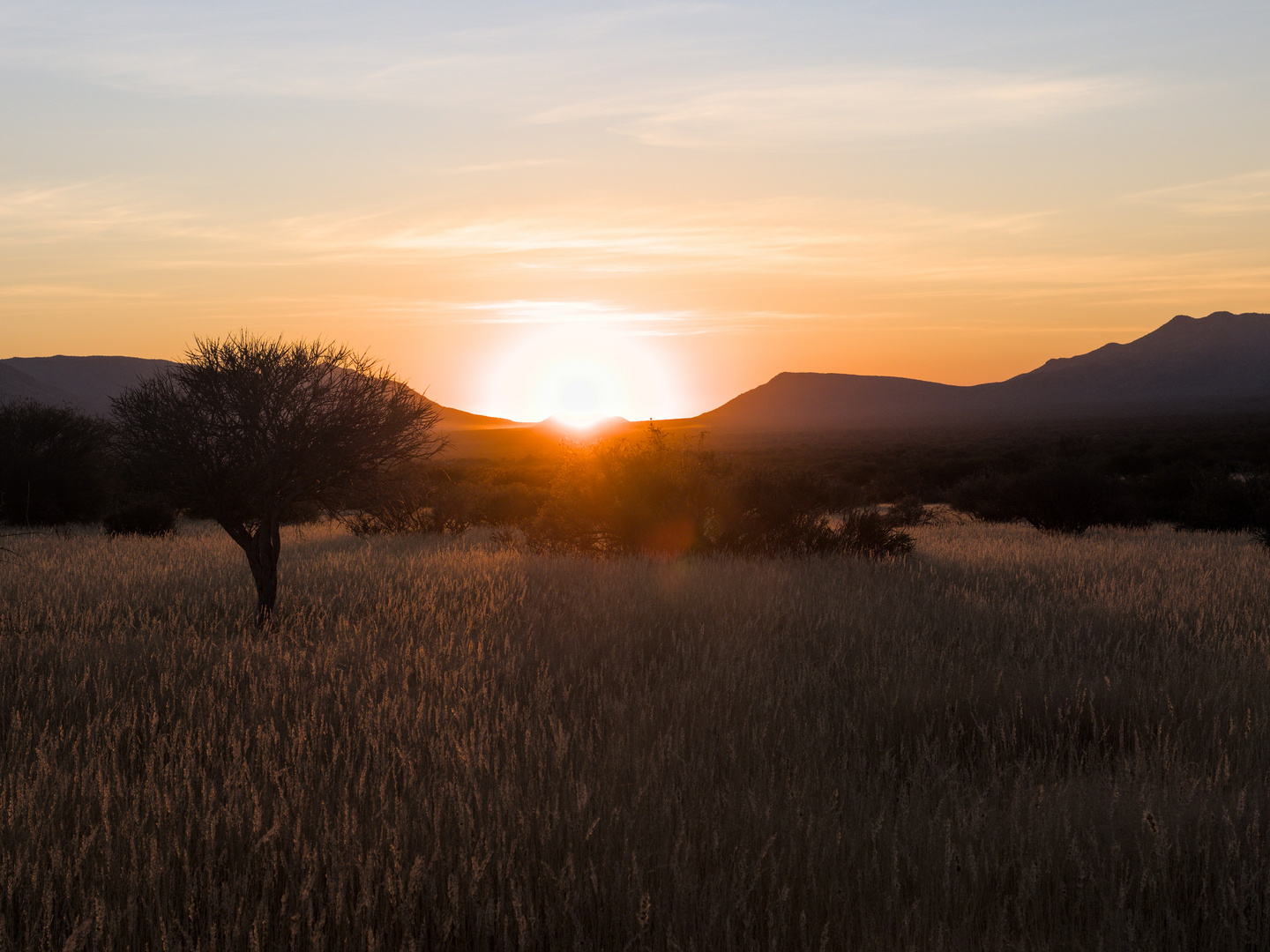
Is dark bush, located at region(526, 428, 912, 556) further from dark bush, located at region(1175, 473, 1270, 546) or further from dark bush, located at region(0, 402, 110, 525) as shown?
dark bush, located at region(0, 402, 110, 525)

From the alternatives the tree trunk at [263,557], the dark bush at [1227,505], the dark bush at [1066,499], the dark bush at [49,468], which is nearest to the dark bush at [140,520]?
the dark bush at [49,468]

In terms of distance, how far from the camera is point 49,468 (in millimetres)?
23688

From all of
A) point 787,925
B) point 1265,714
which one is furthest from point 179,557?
point 1265,714

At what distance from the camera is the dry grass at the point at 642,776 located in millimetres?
3084

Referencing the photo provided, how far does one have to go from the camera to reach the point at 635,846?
11.4ft

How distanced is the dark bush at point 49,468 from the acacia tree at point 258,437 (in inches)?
657

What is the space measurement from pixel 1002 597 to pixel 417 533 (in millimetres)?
15121

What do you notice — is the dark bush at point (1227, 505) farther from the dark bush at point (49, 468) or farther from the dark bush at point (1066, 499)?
the dark bush at point (49, 468)

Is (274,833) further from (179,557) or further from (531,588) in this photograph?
(179,557)

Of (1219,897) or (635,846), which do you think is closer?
(1219,897)

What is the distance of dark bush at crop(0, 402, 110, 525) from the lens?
907 inches

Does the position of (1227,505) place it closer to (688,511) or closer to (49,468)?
(688,511)

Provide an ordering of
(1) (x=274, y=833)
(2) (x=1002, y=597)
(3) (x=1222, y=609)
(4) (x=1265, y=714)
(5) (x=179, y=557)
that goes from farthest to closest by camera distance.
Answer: (5) (x=179, y=557) < (2) (x=1002, y=597) < (3) (x=1222, y=609) < (4) (x=1265, y=714) < (1) (x=274, y=833)

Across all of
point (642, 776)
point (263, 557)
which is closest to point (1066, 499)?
point (263, 557)
